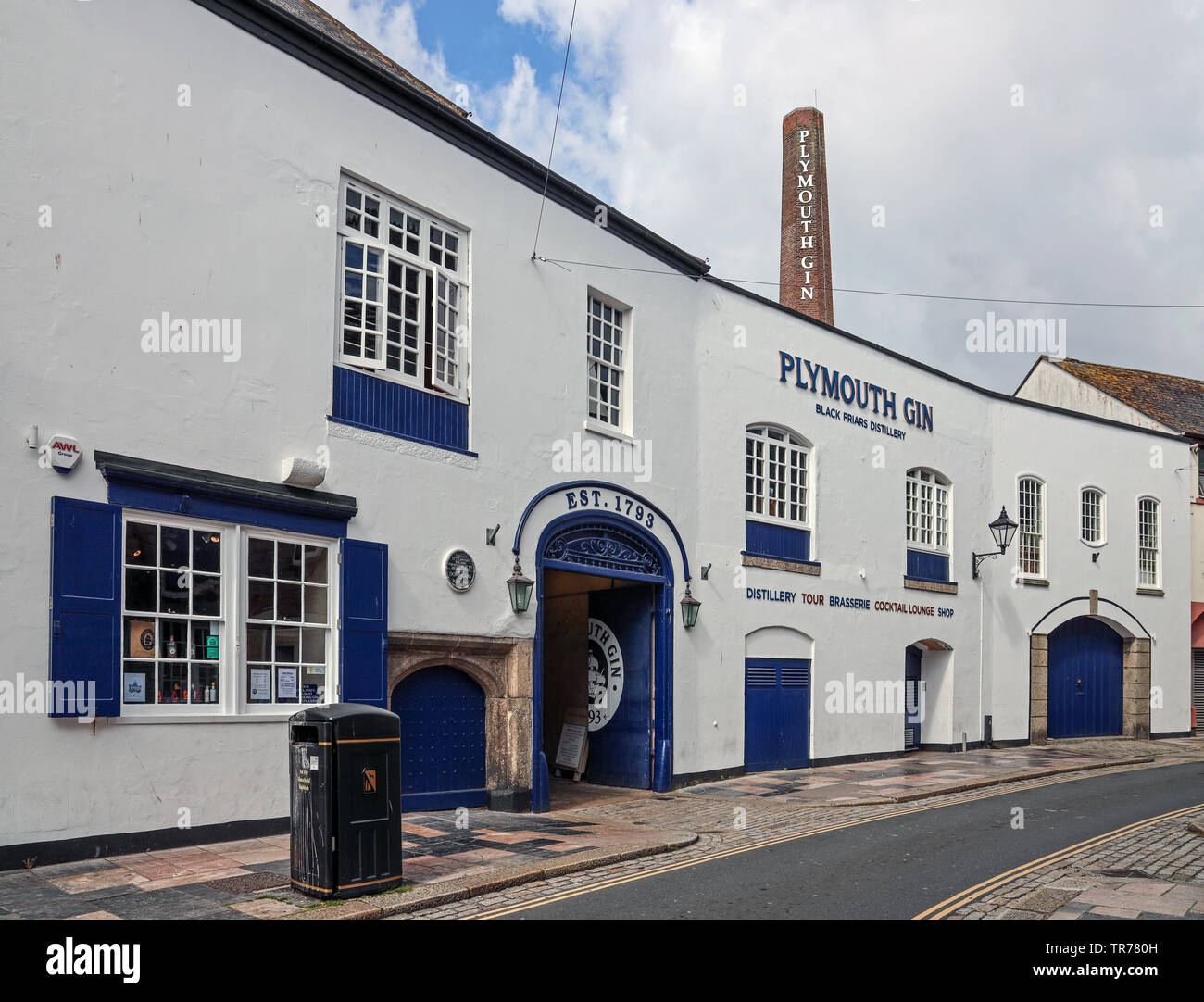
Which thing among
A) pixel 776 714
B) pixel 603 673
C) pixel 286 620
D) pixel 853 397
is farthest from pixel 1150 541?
pixel 286 620

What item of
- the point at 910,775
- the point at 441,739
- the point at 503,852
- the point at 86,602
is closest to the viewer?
the point at 86,602

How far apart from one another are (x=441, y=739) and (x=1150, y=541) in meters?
21.3

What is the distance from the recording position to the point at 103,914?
733 centimetres

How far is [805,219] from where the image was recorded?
35.2 metres

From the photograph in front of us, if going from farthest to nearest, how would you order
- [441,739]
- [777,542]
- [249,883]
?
[777,542] → [441,739] → [249,883]

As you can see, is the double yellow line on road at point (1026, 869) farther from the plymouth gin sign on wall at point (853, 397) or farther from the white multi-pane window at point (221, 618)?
the plymouth gin sign on wall at point (853, 397)

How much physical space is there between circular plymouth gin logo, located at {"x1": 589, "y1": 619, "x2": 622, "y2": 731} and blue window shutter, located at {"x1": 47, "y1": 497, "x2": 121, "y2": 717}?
26.7 feet

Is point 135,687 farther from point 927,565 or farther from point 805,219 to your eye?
point 805,219

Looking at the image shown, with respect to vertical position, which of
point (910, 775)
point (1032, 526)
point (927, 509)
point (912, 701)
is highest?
point (927, 509)

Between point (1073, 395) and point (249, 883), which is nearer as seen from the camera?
point (249, 883)

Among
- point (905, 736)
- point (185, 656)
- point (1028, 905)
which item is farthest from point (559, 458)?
point (905, 736)

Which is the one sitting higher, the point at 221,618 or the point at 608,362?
the point at 608,362
